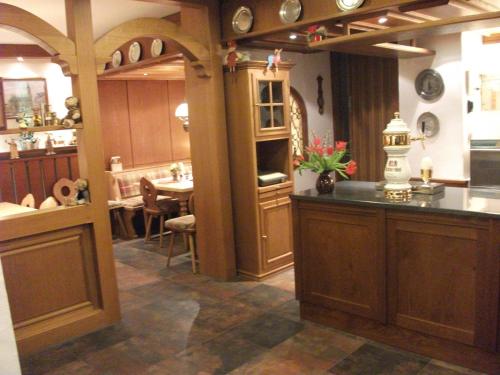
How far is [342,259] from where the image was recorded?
10.5ft

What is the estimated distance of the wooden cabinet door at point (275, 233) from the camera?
14.5 feet

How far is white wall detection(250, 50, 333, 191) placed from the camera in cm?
635

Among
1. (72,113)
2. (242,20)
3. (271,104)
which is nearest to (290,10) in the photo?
(242,20)

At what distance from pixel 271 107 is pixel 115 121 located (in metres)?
3.40

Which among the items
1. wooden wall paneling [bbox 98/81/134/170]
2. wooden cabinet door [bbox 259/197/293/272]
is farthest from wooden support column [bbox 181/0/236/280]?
wooden wall paneling [bbox 98/81/134/170]

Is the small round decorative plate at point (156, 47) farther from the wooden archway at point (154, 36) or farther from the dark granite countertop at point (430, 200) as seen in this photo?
the dark granite countertop at point (430, 200)

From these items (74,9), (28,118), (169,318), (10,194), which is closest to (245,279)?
(169,318)

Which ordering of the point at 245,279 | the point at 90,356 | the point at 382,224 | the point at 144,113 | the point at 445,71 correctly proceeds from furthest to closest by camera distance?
the point at 144,113
the point at 445,71
the point at 245,279
the point at 90,356
the point at 382,224

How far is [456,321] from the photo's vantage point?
9.01 feet

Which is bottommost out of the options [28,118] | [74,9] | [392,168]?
[392,168]

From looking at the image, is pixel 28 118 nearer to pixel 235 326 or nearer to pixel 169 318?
pixel 169 318

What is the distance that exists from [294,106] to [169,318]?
365 centimetres

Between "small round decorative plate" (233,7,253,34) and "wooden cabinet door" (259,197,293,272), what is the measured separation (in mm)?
1530

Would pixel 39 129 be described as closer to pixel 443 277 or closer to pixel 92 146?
pixel 92 146
